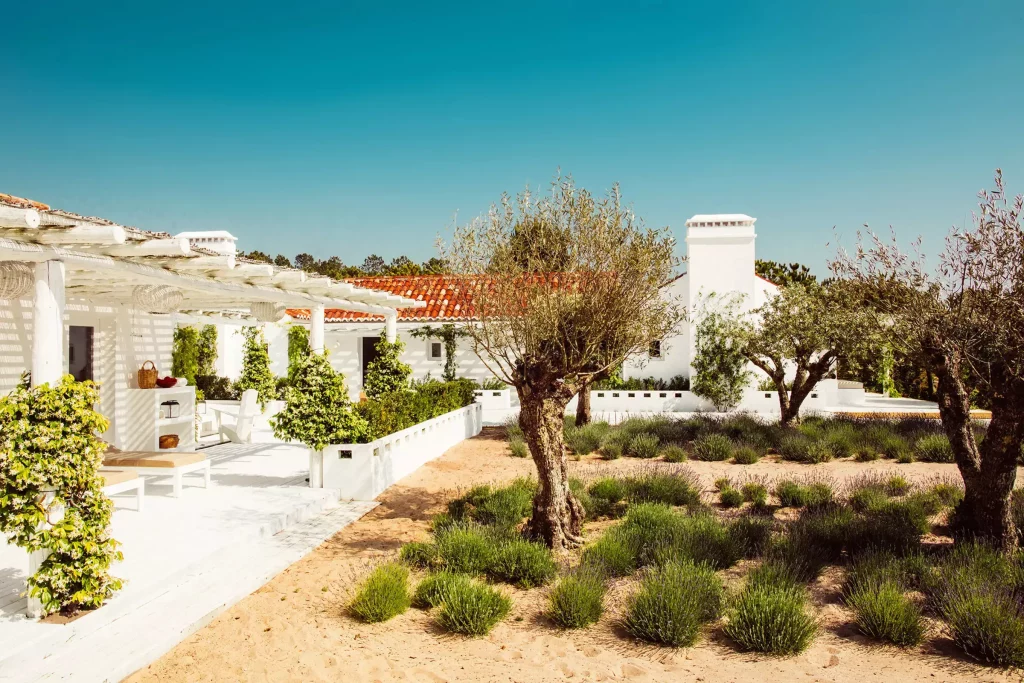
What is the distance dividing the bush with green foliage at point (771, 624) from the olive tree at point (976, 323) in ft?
9.77

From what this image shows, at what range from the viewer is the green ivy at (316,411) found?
28.7 feet

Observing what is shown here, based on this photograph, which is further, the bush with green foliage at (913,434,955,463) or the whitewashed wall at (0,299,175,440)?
the bush with green foliage at (913,434,955,463)

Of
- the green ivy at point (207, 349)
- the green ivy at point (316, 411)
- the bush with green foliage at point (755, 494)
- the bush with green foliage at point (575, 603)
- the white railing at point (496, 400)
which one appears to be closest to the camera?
the bush with green foliage at point (575, 603)

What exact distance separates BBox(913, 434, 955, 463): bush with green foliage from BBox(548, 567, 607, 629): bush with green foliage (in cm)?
950

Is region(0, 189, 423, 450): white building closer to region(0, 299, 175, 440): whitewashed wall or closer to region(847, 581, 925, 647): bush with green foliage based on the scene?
region(0, 299, 175, 440): whitewashed wall

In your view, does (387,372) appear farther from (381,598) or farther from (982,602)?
(982,602)

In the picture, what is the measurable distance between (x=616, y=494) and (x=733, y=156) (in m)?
12.2

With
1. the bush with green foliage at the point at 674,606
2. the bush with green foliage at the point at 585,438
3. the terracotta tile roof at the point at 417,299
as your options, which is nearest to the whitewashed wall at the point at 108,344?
the terracotta tile roof at the point at 417,299

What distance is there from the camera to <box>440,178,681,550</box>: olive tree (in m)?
7.07

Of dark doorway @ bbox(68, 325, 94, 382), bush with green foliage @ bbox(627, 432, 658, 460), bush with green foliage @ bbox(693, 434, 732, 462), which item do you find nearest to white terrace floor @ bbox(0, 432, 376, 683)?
dark doorway @ bbox(68, 325, 94, 382)

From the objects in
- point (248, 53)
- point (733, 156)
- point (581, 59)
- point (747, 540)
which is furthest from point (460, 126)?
point (747, 540)

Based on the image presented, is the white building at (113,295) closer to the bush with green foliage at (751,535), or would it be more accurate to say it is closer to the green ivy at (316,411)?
the green ivy at (316,411)

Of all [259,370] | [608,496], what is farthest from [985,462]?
[259,370]

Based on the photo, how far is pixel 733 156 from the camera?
57.1ft
